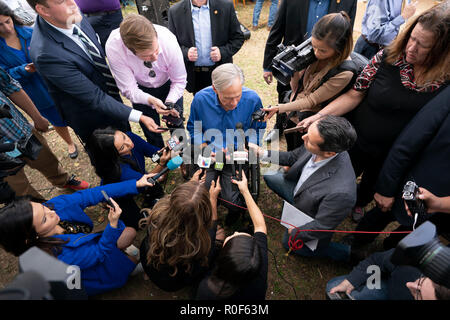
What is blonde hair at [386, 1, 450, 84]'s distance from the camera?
5.52 feet

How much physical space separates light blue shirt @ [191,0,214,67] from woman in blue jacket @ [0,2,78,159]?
6.96ft

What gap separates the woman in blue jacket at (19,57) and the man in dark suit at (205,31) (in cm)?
191

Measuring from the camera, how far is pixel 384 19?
3492 mm

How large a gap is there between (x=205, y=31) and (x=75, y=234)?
3158mm

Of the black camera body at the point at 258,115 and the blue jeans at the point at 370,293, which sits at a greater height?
the black camera body at the point at 258,115

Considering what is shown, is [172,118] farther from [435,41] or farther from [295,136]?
[435,41]

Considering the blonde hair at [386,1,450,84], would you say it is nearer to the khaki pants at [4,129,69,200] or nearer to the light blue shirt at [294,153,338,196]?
the light blue shirt at [294,153,338,196]

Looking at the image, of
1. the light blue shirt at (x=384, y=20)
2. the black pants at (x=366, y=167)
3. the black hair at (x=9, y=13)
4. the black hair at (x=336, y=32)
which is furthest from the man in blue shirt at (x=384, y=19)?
the black hair at (x=9, y=13)

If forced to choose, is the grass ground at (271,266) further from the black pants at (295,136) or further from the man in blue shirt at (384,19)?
the man in blue shirt at (384,19)

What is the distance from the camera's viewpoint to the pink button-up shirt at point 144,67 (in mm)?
2662

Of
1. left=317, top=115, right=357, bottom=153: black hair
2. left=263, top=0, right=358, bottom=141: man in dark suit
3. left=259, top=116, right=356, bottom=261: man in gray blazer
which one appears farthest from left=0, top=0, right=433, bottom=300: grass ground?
left=263, top=0, right=358, bottom=141: man in dark suit

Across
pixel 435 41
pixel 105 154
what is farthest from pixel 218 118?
pixel 435 41

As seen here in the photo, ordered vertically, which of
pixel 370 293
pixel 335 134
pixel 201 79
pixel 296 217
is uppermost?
pixel 335 134

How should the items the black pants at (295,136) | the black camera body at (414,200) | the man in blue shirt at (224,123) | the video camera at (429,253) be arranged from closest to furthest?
the video camera at (429,253) < the black camera body at (414,200) < the man in blue shirt at (224,123) < the black pants at (295,136)
